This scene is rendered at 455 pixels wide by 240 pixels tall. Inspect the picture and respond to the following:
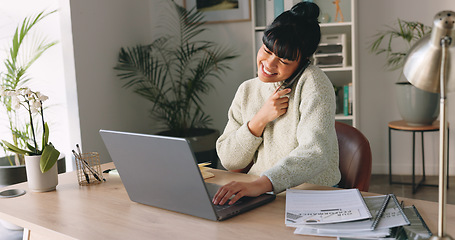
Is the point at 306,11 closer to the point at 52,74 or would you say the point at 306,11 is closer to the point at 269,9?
the point at 269,9

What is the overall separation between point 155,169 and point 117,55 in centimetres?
263

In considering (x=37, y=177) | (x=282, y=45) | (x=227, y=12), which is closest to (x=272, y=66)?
(x=282, y=45)

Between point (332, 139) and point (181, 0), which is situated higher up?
point (181, 0)

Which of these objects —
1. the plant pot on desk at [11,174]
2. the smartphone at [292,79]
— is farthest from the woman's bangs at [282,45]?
the plant pot on desk at [11,174]

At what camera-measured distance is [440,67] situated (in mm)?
764

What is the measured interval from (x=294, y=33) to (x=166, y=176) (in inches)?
24.2

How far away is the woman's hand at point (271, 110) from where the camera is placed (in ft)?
5.05

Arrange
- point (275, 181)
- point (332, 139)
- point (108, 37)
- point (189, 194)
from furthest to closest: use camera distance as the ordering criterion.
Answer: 1. point (108, 37)
2. point (332, 139)
3. point (275, 181)
4. point (189, 194)

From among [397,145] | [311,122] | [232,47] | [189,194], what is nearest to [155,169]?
[189,194]

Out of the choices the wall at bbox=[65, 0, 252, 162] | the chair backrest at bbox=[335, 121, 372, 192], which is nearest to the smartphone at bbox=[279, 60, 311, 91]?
the chair backrest at bbox=[335, 121, 372, 192]

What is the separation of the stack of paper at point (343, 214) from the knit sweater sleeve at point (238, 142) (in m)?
0.39

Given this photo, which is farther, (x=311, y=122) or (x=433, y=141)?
(x=433, y=141)

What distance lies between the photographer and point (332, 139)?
1413 millimetres

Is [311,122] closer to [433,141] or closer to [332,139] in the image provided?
[332,139]
